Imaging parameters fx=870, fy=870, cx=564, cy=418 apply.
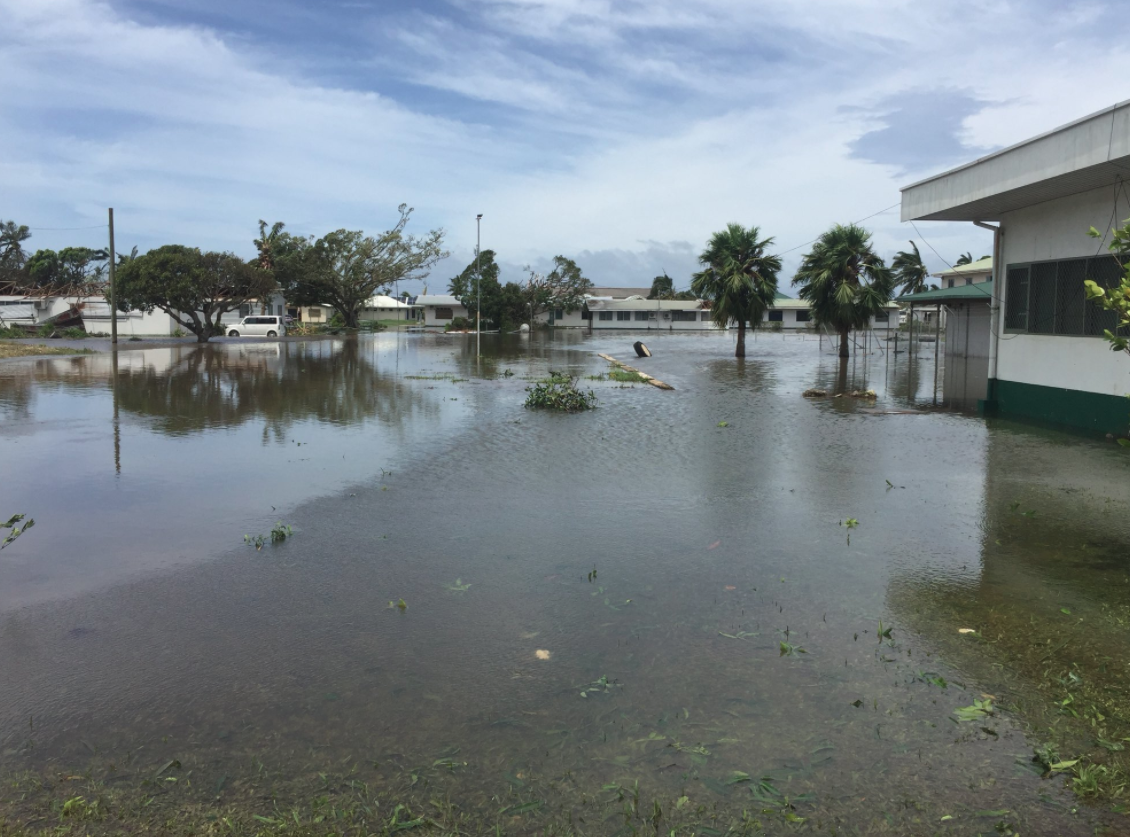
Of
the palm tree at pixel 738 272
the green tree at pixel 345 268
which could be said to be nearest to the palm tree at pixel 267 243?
the green tree at pixel 345 268

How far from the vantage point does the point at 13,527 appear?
26.3 feet

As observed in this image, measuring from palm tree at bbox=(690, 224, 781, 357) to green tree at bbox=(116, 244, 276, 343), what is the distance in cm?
2400

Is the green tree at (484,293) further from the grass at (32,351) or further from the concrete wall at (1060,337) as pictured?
the concrete wall at (1060,337)

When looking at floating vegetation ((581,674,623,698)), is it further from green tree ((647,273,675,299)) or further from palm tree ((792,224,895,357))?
green tree ((647,273,675,299))

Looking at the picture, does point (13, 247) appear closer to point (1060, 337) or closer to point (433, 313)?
point (433, 313)

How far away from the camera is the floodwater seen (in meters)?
3.90

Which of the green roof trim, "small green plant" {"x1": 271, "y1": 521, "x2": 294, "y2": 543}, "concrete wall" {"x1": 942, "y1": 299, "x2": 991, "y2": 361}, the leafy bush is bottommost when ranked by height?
"small green plant" {"x1": 271, "y1": 521, "x2": 294, "y2": 543}

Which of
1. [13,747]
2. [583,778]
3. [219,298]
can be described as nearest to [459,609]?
[583,778]

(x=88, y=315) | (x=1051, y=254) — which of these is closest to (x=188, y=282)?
(x=88, y=315)

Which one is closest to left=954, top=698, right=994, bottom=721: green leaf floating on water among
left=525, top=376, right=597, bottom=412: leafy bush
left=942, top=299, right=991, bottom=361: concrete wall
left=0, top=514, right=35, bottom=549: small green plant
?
left=0, top=514, right=35, bottom=549: small green plant

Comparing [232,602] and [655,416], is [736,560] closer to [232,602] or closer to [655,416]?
[232,602]

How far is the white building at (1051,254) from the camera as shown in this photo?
11789 mm

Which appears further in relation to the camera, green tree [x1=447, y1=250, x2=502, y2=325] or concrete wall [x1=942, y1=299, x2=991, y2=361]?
green tree [x1=447, y1=250, x2=502, y2=325]

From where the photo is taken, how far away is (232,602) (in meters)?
6.11
